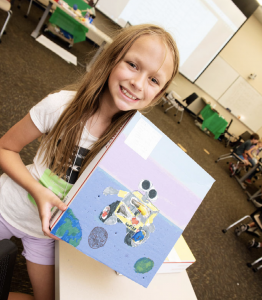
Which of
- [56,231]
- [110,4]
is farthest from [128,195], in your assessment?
[110,4]

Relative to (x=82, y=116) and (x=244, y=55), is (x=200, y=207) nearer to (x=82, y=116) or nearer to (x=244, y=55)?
(x=82, y=116)

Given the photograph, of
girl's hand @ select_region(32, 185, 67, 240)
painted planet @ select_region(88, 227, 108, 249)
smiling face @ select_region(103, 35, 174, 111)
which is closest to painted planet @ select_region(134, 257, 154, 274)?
painted planet @ select_region(88, 227, 108, 249)

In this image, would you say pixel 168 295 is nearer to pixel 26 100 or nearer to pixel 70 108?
pixel 70 108

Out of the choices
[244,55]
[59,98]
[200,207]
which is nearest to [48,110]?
[59,98]

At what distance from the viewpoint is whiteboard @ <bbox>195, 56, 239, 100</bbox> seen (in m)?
6.81

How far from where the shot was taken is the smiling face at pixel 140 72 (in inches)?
23.7

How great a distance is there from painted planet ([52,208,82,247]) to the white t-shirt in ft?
0.68

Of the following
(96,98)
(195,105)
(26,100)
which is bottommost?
(26,100)

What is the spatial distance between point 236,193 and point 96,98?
4017mm

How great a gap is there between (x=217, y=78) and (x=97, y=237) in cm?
756

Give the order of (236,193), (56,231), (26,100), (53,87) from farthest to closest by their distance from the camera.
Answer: (236,193) → (53,87) → (26,100) → (56,231)

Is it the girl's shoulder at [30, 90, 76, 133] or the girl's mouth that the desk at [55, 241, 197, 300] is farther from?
the girl's mouth

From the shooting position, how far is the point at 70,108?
68cm

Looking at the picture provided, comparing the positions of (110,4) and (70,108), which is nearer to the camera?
(70,108)
